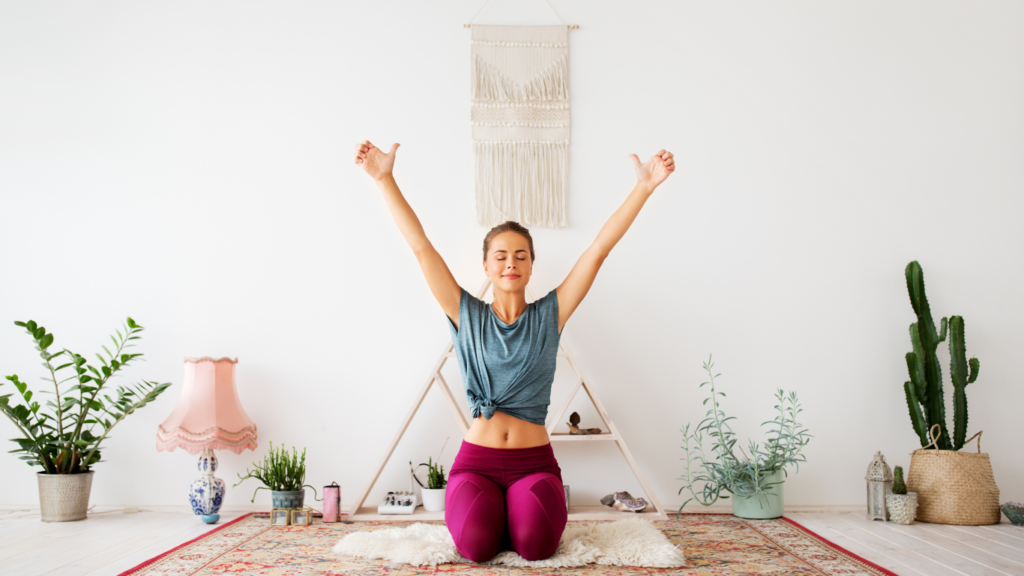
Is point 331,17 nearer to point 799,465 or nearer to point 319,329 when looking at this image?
point 319,329

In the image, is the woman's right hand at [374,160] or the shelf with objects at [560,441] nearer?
the woman's right hand at [374,160]

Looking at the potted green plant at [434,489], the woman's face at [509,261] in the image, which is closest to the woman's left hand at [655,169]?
the woman's face at [509,261]

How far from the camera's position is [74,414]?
2811 mm

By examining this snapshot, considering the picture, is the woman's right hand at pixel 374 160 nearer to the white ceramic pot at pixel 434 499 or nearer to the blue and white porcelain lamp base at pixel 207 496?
the white ceramic pot at pixel 434 499

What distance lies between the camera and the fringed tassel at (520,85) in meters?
3.09

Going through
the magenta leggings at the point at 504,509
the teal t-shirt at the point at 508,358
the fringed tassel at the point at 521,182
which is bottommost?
the magenta leggings at the point at 504,509

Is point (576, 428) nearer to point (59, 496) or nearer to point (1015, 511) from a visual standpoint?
point (1015, 511)

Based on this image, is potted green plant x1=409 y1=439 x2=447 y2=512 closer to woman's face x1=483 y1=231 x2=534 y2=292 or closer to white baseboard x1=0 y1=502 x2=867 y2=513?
white baseboard x1=0 y1=502 x2=867 y2=513

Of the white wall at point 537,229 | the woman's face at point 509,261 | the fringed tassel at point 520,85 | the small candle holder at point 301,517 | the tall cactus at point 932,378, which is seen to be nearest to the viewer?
the woman's face at point 509,261

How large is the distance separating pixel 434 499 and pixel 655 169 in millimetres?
1526

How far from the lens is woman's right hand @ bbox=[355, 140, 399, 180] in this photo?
1961 mm

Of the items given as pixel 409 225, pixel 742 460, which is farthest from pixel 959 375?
pixel 409 225

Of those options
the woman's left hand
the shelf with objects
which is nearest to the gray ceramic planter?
the shelf with objects

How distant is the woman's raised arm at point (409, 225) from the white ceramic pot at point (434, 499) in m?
0.87
